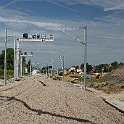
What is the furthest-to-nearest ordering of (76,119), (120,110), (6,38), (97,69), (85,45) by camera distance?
(97,69) → (6,38) → (85,45) → (120,110) → (76,119)

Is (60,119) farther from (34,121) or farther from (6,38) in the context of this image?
(6,38)

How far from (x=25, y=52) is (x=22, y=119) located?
7774cm

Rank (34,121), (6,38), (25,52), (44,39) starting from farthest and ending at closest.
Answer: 1. (25,52)
2. (44,39)
3. (6,38)
4. (34,121)

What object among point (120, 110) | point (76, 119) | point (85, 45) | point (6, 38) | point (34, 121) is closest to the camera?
point (34, 121)

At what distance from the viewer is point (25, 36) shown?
62938mm

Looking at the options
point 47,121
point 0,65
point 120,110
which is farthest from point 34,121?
point 0,65

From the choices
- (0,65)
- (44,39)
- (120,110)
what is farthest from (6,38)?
(0,65)

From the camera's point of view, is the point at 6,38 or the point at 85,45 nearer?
the point at 85,45

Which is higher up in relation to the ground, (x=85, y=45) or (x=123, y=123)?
(x=85, y=45)

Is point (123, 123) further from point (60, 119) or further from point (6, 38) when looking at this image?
point (6, 38)

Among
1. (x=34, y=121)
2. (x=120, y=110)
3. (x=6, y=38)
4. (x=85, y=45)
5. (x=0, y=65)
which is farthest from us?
(x=0, y=65)

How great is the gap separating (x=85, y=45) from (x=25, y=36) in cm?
2504

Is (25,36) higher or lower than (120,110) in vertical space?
higher

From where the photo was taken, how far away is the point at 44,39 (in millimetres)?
61094
